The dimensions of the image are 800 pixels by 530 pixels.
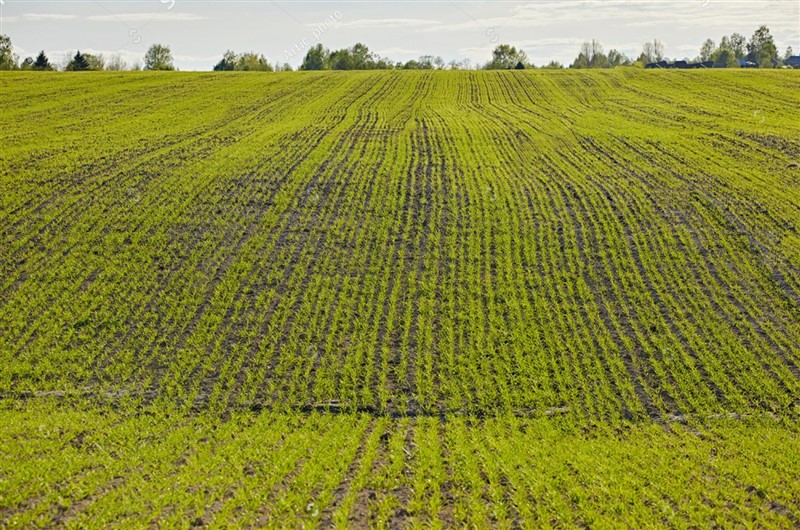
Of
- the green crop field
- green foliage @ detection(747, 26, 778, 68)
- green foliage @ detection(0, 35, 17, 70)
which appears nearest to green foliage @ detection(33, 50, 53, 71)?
green foliage @ detection(0, 35, 17, 70)

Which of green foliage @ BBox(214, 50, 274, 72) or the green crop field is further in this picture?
green foliage @ BBox(214, 50, 274, 72)

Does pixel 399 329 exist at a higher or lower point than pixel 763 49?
lower

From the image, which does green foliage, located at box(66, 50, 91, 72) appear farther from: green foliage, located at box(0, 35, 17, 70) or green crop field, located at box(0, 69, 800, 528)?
green crop field, located at box(0, 69, 800, 528)

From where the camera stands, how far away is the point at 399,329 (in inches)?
764

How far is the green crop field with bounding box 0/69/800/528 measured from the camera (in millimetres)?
11312

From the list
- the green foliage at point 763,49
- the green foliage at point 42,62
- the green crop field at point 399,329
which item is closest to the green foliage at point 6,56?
the green foliage at point 42,62

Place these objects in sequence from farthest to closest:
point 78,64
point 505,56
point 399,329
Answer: point 505,56, point 78,64, point 399,329

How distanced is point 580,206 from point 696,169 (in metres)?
8.48

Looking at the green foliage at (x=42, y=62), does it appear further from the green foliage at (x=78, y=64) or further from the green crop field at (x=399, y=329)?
the green crop field at (x=399, y=329)

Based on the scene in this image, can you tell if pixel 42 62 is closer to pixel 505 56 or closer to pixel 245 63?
pixel 245 63

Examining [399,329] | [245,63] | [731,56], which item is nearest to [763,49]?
[731,56]

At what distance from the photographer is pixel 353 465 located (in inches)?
486

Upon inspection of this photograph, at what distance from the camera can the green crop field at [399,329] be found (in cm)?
1131

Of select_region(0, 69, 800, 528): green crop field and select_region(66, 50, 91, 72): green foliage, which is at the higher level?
select_region(66, 50, 91, 72): green foliage
